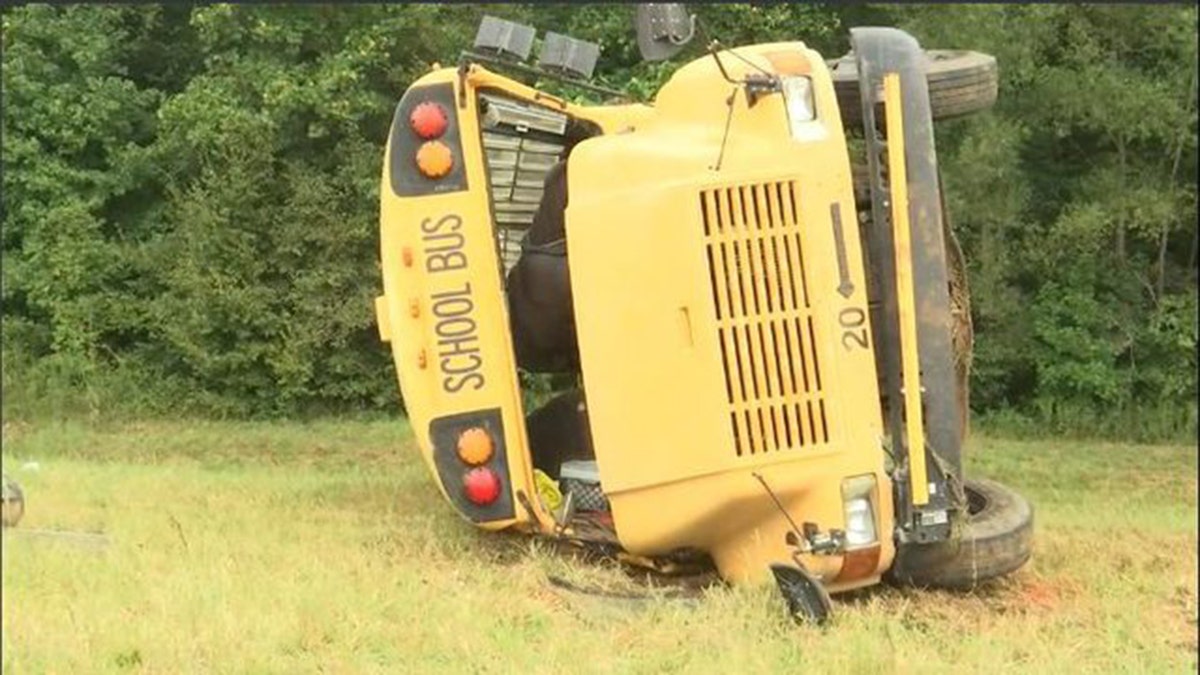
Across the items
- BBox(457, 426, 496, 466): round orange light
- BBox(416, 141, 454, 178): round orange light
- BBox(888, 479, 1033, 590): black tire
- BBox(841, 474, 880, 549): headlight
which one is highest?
BBox(416, 141, 454, 178): round orange light

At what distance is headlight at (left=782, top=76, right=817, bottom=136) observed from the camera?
482 cm

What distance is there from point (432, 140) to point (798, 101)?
5.23 feet

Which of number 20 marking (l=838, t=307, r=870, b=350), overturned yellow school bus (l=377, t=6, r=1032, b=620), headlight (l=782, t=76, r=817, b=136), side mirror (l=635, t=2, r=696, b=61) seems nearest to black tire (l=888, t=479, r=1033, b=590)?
overturned yellow school bus (l=377, t=6, r=1032, b=620)

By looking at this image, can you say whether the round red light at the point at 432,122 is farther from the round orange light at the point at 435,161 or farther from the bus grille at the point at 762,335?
the bus grille at the point at 762,335

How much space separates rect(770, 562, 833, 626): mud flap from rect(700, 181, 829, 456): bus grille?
0.40m

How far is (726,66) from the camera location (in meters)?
5.06

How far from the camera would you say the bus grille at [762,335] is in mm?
4621

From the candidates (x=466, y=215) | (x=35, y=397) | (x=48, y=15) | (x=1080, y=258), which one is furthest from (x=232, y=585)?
(x=1080, y=258)

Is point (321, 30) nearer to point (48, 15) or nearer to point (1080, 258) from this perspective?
point (48, 15)

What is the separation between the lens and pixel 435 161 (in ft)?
18.7

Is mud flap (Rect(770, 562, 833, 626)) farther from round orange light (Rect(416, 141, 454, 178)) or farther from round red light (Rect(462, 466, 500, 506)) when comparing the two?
round orange light (Rect(416, 141, 454, 178))

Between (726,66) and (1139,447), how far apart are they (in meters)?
9.23

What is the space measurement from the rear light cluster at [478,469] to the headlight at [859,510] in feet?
4.95

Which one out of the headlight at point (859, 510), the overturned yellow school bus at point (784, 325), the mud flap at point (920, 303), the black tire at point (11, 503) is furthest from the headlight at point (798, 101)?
the black tire at point (11, 503)
